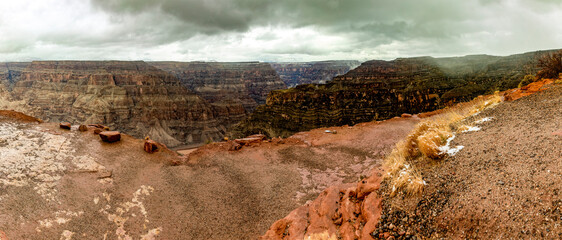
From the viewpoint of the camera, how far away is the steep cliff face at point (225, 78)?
125 meters

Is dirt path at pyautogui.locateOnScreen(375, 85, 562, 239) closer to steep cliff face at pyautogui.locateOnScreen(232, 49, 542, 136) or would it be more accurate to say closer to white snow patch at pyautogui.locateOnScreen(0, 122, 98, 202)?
white snow patch at pyautogui.locateOnScreen(0, 122, 98, 202)

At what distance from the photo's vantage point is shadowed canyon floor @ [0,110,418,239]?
7.22m

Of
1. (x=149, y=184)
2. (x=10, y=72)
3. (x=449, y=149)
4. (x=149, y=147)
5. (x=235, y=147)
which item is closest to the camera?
(x=449, y=149)

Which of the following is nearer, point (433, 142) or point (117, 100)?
point (433, 142)

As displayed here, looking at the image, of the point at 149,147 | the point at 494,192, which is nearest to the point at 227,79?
the point at 149,147

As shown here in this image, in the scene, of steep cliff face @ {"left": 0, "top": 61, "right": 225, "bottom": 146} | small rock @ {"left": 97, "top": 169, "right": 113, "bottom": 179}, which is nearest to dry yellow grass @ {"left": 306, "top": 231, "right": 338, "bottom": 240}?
small rock @ {"left": 97, "top": 169, "right": 113, "bottom": 179}

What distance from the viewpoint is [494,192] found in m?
3.73

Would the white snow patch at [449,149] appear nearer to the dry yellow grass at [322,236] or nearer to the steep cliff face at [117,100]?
the dry yellow grass at [322,236]

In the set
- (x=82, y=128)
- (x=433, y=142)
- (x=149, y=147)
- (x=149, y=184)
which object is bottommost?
(x=149, y=184)

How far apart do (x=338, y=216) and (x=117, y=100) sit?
8993cm

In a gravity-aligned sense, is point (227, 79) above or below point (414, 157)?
below

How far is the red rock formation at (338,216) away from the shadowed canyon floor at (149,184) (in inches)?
74.3

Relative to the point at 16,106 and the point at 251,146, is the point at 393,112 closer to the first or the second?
the point at 251,146

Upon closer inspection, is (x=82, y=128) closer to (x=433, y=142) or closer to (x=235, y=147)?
(x=235, y=147)
